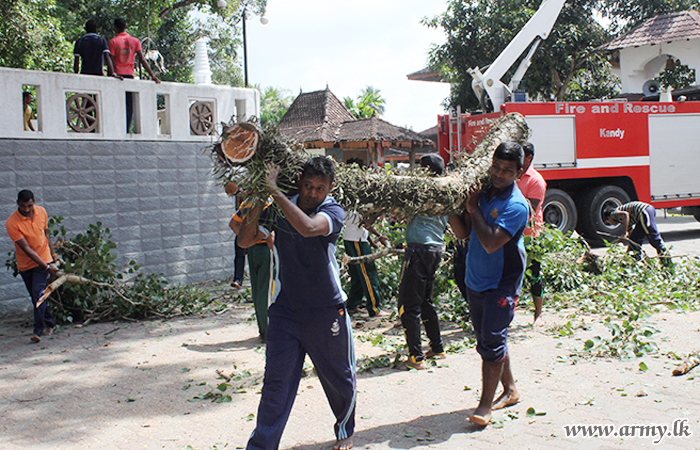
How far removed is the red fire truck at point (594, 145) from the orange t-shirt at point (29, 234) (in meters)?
7.44

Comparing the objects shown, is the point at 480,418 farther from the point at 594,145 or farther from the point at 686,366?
the point at 594,145

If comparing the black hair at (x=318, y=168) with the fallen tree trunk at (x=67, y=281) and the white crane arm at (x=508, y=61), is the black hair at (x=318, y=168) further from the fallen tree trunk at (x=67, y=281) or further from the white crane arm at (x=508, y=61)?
the white crane arm at (x=508, y=61)

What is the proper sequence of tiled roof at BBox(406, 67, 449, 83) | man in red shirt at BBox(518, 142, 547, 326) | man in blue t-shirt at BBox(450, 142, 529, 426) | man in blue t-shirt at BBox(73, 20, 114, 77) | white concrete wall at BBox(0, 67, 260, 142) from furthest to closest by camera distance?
tiled roof at BBox(406, 67, 449, 83) → man in blue t-shirt at BBox(73, 20, 114, 77) → white concrete wall at BBox(0, 67, 260, 142) → man in red shirt at BBox(518, 142, 547, 326) → man in blue t-shirt at BBox(450, 142, 529, 426)

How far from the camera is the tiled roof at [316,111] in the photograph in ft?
75.2

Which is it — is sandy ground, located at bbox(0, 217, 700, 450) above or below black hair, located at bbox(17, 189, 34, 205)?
below

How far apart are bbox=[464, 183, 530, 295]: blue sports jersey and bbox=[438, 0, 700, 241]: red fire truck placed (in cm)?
785

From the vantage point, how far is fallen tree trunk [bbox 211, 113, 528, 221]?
10.3 ft

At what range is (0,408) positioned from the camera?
4441mm

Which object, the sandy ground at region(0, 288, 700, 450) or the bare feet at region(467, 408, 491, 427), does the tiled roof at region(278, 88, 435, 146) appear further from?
the bare feet at region(467, 408, 491, 427)

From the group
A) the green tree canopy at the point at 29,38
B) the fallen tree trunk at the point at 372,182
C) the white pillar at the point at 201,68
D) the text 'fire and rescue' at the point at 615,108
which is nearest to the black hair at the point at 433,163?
Answer: the fallen tree trunk at the point at 372,182

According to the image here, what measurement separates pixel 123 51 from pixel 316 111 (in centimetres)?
1529

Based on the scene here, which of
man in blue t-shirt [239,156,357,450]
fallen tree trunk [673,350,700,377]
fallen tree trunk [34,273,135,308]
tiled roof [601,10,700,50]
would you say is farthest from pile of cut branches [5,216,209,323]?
tiled roof [601,10,700,50]

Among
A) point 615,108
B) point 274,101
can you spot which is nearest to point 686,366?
point 615,108

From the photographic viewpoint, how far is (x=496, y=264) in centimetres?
371
